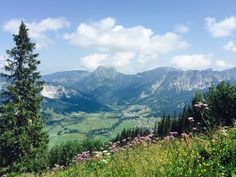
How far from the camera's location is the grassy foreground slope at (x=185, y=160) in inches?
359

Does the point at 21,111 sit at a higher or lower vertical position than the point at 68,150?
higher

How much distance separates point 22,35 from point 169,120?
6081 centimetres

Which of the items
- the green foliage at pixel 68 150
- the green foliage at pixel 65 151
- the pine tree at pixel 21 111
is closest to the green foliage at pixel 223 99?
the green foliage at pixel 68 150

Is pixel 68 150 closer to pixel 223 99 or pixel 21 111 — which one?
pixel 223 99

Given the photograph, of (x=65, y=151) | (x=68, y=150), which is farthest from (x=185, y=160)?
(x=65, y=151)

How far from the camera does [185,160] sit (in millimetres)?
9992

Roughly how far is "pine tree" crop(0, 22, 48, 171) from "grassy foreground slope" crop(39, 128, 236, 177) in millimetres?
39910

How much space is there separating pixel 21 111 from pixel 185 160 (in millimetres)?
45243

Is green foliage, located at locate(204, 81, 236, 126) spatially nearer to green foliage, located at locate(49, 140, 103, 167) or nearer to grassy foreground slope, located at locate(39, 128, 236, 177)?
green foliage, located at locate(49, 140, 103, 167)

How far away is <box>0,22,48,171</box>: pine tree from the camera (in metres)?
51.1

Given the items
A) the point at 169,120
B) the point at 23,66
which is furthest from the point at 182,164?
the point at 169,120

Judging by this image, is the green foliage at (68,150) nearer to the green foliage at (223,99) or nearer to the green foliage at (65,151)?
the green foliage at (65,151)

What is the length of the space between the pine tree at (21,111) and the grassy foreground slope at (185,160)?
131ft

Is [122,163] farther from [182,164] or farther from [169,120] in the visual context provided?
[169,120]
